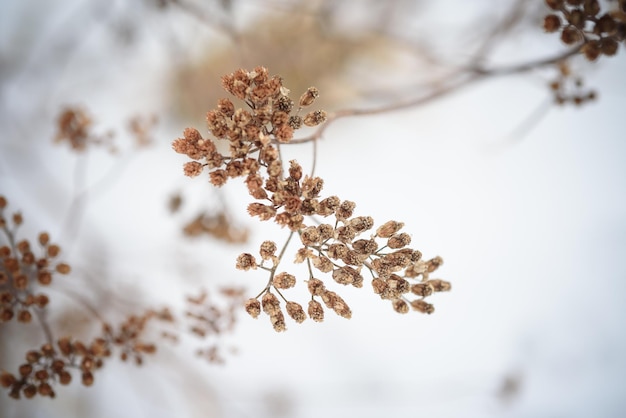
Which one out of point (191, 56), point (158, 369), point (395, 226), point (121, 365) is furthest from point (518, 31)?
point (121, 365)

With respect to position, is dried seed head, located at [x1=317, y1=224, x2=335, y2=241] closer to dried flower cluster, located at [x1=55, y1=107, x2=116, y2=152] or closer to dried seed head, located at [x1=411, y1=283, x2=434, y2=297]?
dried seed head, located at [x1=411, y1=283, x2=434, y2=297]

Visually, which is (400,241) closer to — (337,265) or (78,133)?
(337,265)

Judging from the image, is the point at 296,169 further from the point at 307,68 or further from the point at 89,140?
the point at 307,68

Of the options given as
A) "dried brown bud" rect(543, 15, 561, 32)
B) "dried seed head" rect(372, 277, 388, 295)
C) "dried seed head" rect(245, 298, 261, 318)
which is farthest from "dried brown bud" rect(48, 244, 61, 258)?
"dried brown bud" rect(543, 15, 561, 32)

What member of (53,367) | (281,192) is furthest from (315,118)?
(53,367)

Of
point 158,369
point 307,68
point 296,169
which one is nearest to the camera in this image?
point 296,169

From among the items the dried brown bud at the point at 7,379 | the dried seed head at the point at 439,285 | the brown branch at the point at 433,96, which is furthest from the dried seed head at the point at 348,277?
the dried brown bud at the point at 7,379

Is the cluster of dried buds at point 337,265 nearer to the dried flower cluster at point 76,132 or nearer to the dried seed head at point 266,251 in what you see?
the dried seed head at point 266,251
